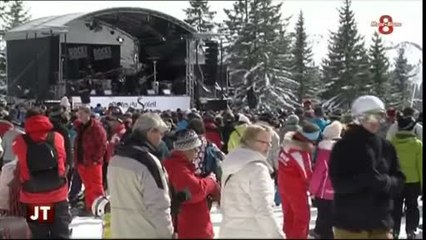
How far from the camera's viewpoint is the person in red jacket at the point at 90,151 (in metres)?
9.92

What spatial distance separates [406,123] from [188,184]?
349cm

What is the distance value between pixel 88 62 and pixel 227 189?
23983 millimetres

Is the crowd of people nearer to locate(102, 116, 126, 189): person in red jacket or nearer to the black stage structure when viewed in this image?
locate(102, 116, 126, 189): person in red jacket

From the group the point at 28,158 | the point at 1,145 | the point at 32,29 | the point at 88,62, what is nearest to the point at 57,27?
the point at 32,29

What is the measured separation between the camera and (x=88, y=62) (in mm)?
28484

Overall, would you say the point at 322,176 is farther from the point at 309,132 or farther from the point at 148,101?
the point at 148,101

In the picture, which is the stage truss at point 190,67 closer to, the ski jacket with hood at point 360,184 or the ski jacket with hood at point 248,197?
the ski jacket with hood at point 248,197

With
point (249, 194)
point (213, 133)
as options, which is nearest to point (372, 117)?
point (249, 194)

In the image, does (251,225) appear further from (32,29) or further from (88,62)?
(88,62)

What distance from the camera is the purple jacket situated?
808 centimetres

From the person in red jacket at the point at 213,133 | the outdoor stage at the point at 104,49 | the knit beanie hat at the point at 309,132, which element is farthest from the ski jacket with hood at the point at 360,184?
the outdoor stage at the point at 104,49

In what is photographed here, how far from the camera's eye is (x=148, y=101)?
25438 millimetres

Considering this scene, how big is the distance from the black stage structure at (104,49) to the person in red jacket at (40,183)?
1717cm

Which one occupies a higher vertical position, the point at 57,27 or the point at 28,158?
the point at 57,27
